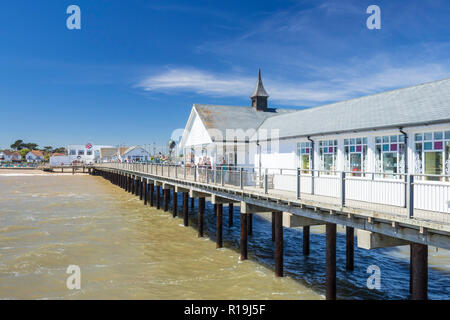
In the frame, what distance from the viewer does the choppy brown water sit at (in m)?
10.4

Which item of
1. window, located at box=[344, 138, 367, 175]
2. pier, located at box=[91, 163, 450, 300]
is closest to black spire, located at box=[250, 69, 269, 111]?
pier, located at box=[91, 163, 450, 300]

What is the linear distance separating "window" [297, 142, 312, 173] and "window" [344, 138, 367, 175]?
2124 mm

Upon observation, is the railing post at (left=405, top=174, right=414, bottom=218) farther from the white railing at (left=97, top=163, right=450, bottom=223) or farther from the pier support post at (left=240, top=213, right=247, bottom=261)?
the pier support post at (left=240, top=213, right=247, bottom=261)

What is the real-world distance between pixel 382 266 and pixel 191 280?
288 inches

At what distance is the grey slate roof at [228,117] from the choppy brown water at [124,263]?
699cm

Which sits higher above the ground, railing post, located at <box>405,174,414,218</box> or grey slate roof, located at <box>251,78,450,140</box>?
grey slate roof, located at <box>251,78,450,140</box>

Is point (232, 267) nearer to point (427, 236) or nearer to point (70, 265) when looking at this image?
point (70, 265)

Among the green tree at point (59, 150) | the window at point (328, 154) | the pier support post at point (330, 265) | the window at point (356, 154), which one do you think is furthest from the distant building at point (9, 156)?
the pier support post at point (330, 265)

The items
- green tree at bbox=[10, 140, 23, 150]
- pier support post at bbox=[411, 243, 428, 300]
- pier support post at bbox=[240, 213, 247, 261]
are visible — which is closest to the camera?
pier support post at bbox=[411, 243, 428, 300]

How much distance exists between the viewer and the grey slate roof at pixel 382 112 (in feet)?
36.2

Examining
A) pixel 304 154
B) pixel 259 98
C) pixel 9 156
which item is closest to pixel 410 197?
pixel 304 154

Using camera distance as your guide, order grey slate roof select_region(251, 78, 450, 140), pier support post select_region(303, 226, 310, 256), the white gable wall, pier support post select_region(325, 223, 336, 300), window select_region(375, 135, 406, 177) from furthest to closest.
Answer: the white gable wall, pier support post select_region(303, 226, 310, 256), window select_region(375, 135, 406, 177), grey slate roof select_region(251, 78, 450, 140), pier support post select_region(325, 223, 336, 300)
